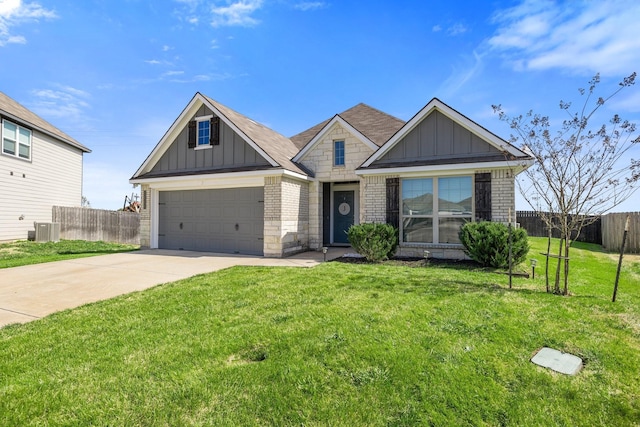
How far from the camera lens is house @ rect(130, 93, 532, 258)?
945 cm

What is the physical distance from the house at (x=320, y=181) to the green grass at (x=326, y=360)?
451cm

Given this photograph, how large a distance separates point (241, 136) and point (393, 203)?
6.10 m

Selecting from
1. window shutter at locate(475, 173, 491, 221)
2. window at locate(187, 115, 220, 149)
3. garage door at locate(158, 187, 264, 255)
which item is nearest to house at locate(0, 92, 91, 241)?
garage door at locate(158, 187, 264, 255)

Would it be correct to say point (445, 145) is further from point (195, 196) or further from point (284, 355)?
point (195, 196)

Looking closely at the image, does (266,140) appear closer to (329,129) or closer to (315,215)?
(329,129)

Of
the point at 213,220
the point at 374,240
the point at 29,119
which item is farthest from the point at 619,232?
the point at 29,119

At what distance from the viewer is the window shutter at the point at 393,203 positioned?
10.1 meters

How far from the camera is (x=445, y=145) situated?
9758mm

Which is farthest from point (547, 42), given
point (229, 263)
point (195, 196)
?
point (195, 196)

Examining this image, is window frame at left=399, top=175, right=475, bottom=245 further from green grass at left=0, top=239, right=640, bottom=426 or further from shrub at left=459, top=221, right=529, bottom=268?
green grass at left=0, top=239, right=640, bottom=426

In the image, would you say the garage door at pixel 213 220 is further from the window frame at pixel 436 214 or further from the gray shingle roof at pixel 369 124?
the window frame at pixel 436 214

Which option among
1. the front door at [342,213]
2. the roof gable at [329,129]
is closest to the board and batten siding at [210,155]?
the roof gable at [329,129]

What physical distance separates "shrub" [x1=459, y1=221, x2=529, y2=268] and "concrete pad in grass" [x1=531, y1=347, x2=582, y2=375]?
4979mm

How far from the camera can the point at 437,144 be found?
9867mm
